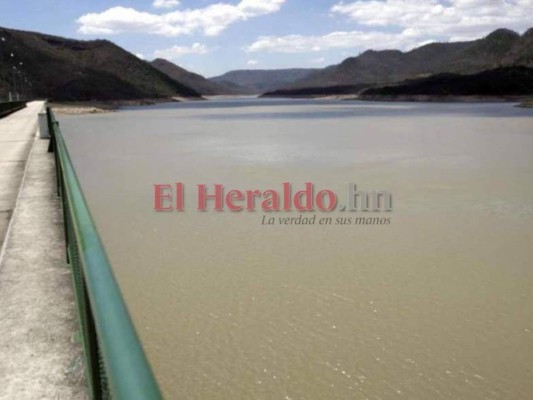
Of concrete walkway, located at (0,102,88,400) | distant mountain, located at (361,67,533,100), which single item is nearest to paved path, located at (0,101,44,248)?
concrete walkway, located at (0,102,88,400)

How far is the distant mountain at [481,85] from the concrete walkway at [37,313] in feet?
462

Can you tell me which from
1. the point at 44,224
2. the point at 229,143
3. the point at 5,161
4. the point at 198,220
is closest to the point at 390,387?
the point at 44,224

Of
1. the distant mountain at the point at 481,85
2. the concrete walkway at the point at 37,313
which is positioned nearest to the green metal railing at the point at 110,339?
the concrete walkway at the point at 37,313

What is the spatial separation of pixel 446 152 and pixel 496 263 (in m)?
18.6

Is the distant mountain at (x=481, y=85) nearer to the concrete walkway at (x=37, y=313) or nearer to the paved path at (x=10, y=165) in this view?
the paved path at (x=10, y=165)

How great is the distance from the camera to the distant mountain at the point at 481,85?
441 ft

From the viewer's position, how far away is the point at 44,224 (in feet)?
20.7

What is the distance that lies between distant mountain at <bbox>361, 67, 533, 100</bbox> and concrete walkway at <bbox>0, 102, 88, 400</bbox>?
140702mm

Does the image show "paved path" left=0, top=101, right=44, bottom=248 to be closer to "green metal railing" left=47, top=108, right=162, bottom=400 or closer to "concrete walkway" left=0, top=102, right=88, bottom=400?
"concrete walkway" left=0, top=102, right=88, bottom=400

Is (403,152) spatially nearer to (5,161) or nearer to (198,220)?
(198,220)

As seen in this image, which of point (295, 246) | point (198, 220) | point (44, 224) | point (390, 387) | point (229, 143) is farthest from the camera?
point (229, 143)

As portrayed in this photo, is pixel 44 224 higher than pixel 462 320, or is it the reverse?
pixel 44 224

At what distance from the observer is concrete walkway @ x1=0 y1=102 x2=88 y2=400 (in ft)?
9.71

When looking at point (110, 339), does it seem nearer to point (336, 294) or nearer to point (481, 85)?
point (336, 294)
